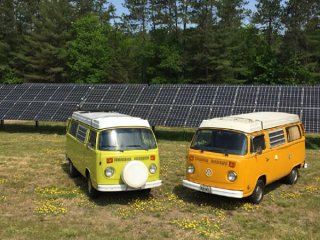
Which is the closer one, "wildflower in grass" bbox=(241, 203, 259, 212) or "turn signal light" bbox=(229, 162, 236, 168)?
"turn signal light" bbox=(229, 162, 236, 168)

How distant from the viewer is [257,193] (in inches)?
500

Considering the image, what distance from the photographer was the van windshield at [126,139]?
12641 millimetres

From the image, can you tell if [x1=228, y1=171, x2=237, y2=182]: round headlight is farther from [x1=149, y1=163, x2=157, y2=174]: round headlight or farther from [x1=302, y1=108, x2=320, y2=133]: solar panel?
[x1=302, y1=108, x2=320, y2=133]: solar panel

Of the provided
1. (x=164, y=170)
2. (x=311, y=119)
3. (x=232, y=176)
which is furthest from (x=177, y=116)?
(x=232, y=176)

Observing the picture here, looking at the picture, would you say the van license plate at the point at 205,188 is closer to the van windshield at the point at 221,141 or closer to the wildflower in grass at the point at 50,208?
the van windshield at the point at 221,141

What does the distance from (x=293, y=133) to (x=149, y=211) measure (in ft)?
21.1

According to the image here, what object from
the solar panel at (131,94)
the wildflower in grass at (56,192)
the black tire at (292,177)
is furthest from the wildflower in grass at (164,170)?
the solar panel at (131,94)

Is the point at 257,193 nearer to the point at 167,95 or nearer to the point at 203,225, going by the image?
the point at 203,225

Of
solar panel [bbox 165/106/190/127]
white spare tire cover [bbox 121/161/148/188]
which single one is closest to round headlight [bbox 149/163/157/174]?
white spare tire cover [bbox 121/161/148/188]

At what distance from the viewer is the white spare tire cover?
1214cm

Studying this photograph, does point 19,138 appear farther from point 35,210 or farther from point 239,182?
point 239,182

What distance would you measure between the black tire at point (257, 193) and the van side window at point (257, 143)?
1.10 metres

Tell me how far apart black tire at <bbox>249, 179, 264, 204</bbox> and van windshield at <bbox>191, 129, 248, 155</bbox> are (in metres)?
1.44

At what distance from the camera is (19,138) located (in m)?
26.5
